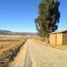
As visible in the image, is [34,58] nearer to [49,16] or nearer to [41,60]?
[41,60]

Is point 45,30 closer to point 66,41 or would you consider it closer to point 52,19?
point 52,19

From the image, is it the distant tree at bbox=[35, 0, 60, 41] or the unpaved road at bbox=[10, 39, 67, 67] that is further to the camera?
the distant tree at bbox=[35, 0, 60, 41]

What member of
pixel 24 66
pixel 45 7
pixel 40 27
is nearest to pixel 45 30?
pixel 40 27

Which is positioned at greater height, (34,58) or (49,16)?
(49,16)

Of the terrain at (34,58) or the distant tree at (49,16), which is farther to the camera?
the distant tree at (49,16)

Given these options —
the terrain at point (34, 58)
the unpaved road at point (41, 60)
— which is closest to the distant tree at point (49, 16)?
the terrain at point (34, 58)

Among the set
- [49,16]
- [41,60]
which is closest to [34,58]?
[41,60]

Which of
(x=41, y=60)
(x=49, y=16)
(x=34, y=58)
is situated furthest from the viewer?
(x=49, y=16)

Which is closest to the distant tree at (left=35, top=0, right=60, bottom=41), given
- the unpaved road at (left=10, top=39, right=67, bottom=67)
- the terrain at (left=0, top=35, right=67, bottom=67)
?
the terrain at (left=0, top=35, right=67, bottom=67)

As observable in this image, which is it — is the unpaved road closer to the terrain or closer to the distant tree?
the terrain

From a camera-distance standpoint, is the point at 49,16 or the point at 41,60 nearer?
the point at 41,60

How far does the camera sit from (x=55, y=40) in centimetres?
4947

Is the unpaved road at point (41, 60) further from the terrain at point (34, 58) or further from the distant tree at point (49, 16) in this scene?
the distant tree at point (49, 16)

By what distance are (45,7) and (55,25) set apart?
6.17 metres
